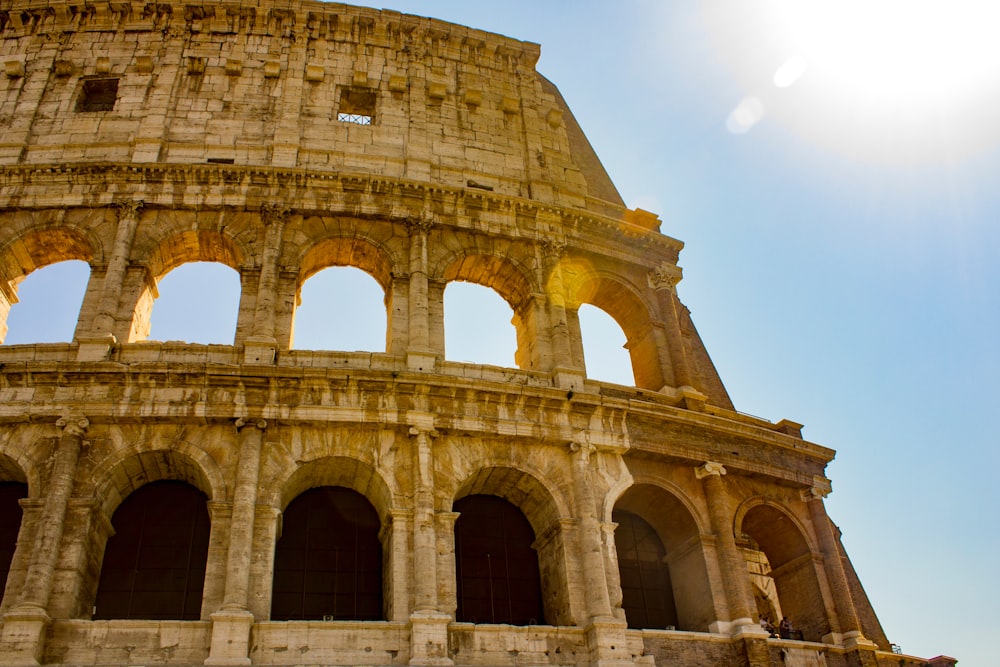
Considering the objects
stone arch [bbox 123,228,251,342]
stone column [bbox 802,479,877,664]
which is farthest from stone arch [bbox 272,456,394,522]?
stone column [bbox 802,479,877,664]

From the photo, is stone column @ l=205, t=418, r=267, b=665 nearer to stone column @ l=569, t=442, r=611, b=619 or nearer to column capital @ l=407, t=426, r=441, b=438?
column capital @ l=407, t=426, r=441, b=438

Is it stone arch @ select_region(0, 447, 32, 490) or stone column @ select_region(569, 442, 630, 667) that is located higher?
stone arch @ select_region(0, 447, 32, 490)

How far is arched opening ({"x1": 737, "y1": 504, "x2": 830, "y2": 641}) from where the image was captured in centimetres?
1678

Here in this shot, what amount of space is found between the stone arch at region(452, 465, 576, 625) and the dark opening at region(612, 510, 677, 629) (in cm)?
182

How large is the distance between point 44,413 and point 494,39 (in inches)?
546

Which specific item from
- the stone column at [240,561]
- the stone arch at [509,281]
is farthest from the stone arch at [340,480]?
the stone arch at [509,281]

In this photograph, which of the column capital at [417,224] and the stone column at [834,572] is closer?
the stone column at [834,572]

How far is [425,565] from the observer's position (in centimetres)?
1352

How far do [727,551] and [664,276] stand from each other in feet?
21.7

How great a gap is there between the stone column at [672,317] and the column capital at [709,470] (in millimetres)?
2089

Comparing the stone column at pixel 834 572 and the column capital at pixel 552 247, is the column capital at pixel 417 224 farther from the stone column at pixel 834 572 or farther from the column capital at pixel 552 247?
the stone column at pixel 834 572

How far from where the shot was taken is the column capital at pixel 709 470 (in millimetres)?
16500

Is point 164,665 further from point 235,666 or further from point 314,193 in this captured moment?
point 314,193

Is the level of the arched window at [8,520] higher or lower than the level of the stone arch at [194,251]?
lower
